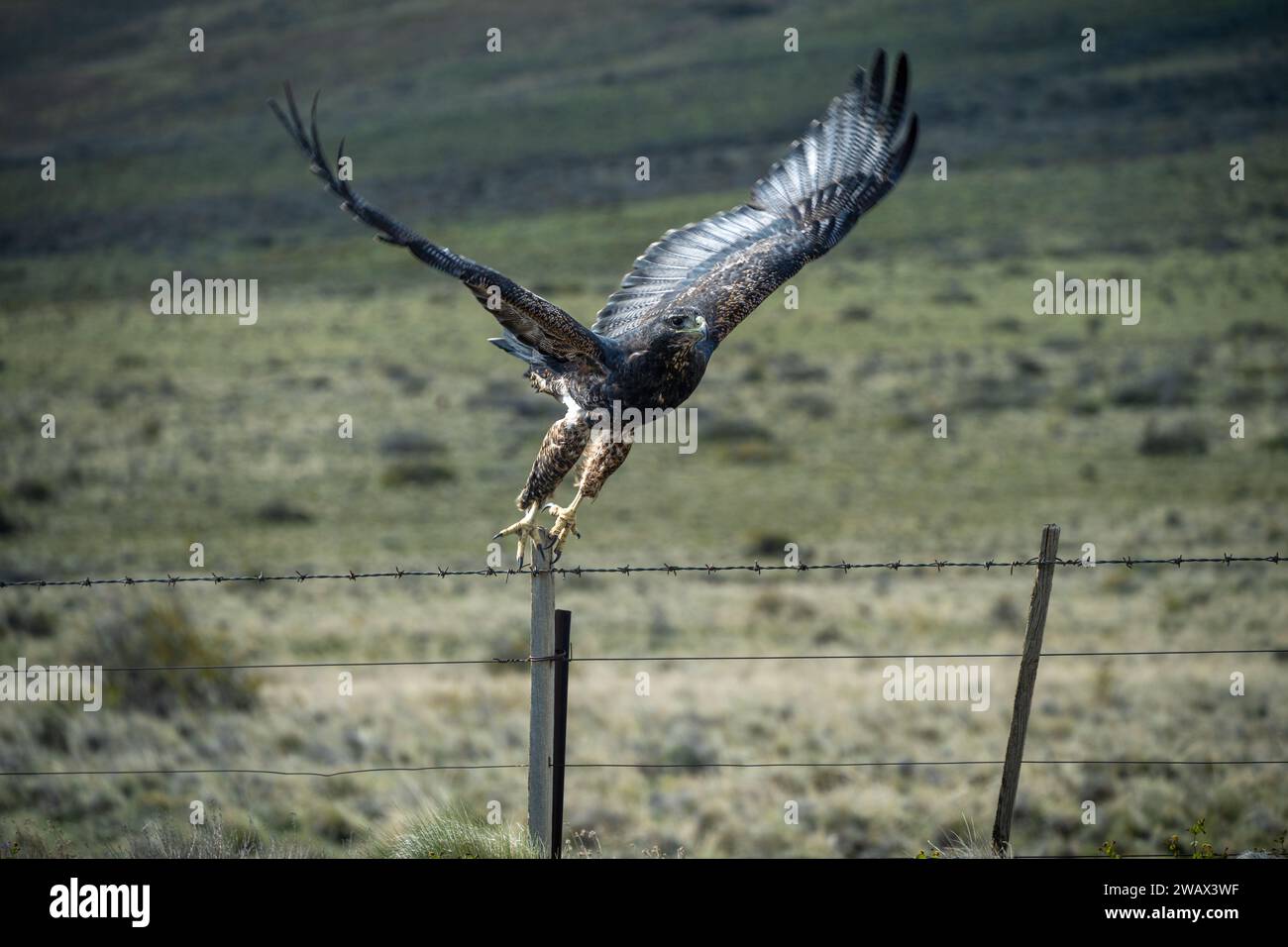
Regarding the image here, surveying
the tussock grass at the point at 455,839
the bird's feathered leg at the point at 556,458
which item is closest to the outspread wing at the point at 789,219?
the bird's feathered leg at the point at 556,458

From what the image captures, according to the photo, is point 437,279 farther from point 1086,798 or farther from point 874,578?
point 1086,798

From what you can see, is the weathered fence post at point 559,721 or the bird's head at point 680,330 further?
the bird's head at point 680,330

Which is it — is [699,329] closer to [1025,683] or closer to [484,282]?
[484,282]

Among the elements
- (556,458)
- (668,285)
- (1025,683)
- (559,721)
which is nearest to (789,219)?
(668,285)

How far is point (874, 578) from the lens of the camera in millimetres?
19453

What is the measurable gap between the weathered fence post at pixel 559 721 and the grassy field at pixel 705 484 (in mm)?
783

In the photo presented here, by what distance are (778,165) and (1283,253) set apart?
4309 centimetres

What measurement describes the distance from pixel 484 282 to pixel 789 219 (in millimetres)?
3280

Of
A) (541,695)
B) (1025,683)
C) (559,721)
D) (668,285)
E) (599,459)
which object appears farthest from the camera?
(668,285)

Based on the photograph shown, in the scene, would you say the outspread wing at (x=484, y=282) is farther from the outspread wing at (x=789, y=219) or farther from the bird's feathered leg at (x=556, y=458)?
the outspread wing at (x=789, y=219)

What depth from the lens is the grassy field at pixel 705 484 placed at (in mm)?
10742

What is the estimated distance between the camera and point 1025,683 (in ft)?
19.1

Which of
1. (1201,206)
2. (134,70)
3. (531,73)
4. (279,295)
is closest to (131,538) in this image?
(279,295)

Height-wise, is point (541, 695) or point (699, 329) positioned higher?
point (699, 329)
